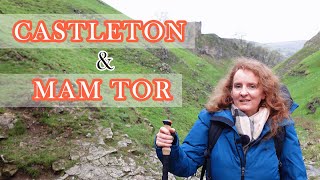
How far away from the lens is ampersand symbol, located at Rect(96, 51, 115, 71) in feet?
74.0

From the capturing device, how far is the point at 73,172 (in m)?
9.80

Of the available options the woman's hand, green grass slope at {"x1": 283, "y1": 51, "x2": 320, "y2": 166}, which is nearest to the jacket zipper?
the woman's hand

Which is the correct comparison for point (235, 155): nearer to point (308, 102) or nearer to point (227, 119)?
point (227, 119)

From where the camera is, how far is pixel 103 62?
24062 millimetres

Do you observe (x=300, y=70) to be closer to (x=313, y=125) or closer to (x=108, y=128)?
(x=313, y=125)

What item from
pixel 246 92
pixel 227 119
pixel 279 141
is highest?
pixel 246 92

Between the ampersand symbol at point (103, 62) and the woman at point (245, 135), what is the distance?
18.6m

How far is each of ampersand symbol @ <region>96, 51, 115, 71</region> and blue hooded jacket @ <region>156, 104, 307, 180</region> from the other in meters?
18.7

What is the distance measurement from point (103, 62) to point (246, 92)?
2104 cm

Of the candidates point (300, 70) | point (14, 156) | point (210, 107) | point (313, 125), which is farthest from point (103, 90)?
point (300, 70)

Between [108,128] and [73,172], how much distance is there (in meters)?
2.68

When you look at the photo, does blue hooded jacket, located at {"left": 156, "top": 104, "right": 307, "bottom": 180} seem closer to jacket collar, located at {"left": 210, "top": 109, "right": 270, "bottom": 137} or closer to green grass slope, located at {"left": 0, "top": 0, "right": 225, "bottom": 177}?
jacket collar, located at {"left": 210, "top": 109, "right": 270, "bottom": 137}

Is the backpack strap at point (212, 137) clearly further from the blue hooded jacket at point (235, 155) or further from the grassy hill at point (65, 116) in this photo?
the grassy hill at point (65, 116)

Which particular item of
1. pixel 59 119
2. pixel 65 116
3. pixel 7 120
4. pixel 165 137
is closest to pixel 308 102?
pixel 65 116
